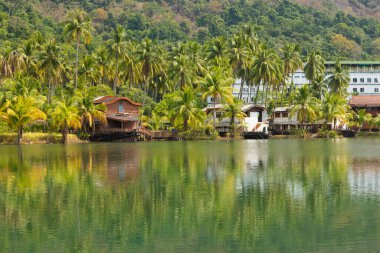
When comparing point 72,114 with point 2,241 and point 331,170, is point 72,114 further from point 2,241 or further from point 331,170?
point 2,241

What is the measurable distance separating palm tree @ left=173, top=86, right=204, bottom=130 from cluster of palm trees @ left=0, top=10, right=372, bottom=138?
0.15m

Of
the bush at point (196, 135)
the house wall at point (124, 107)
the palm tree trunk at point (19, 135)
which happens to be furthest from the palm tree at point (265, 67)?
the palm tree trunk at point (19, 135)

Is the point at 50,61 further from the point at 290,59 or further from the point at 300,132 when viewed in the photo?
the point at 290,59

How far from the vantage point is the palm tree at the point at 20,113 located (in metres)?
83.1

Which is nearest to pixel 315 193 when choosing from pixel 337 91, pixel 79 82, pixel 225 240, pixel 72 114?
pixel 225 240

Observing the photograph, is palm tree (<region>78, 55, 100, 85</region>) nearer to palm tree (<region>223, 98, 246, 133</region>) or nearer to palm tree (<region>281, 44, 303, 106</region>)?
palm tree (<region>223, 98, 246, 133</region>)

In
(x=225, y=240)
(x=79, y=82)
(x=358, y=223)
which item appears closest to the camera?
(x=225, y=240)

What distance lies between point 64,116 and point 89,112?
264 inches

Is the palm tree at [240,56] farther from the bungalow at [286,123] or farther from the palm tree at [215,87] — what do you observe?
the palm tree at [215,87]

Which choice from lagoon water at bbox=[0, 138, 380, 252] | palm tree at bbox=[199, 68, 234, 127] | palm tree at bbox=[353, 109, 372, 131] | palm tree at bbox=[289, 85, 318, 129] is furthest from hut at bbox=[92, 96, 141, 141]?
lagoon water at bbox=[0, 138, 380, 252]

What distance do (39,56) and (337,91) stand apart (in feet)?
197

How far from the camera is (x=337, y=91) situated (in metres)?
131

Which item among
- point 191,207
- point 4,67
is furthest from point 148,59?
point 191,207

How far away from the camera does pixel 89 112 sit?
309 feet
